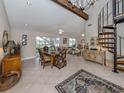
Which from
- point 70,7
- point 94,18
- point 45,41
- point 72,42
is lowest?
point 72,42

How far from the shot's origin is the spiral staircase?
432 centimetres

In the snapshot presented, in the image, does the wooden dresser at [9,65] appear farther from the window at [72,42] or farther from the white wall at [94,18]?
the window at [72,42]

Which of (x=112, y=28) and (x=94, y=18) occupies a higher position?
(x=94, y=18)

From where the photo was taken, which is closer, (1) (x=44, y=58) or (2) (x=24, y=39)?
(1) (x=44, y=58)

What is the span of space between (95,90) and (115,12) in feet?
11.1

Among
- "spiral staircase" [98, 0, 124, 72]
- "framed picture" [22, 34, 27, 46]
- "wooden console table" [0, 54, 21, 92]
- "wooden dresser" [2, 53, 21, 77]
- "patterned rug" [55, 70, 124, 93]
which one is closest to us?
"patterned rug" [55, 70, 124, 93]

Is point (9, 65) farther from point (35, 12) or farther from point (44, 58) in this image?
point (35, 12)

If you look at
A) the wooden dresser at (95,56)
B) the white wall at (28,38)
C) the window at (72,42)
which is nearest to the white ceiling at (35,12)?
the white wall at (28,38)

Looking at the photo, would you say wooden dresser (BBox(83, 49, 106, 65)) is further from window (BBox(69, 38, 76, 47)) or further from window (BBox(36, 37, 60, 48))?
window (BBox(69, 38, 76, 47))

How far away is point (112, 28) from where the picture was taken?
4426 millimetres

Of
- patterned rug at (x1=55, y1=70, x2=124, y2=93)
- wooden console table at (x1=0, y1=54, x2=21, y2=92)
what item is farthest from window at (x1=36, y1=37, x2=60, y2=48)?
patterned rug at (x1=55, y1=70, x2=124, y2=93)

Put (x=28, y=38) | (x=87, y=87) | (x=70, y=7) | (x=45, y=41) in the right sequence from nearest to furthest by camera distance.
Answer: (x=87, y=87)
(x=70, y=7)
(x=28, y=38)
(x=45, y=41)

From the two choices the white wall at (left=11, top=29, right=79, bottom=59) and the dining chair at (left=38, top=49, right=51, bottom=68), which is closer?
the dining chair at (left=38, top=49, right=51, bottom=68)

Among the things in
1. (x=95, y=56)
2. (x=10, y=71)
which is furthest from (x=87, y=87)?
(x=95, y=56)
